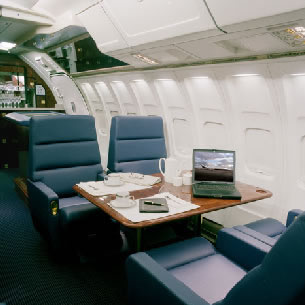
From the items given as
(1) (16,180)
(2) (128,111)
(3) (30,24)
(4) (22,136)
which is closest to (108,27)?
(3) (30,24)

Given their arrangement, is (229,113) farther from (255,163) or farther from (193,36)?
(193,36)

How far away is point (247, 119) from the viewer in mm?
3373

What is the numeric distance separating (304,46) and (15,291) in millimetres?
3106

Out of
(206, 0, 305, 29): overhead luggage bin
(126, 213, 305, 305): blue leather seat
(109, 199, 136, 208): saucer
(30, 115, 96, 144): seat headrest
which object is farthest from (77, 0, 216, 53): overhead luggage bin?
(126, 213, 305, 305): blue leather seat

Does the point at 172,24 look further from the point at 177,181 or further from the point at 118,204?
the point at 118,204

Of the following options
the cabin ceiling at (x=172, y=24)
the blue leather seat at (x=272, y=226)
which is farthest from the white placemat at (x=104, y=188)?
the cabin ceiling at (x=172, y=24)

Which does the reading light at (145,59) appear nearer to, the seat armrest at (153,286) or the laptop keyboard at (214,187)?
the laptop keyboard at (214,187)

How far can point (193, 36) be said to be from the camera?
8.37 ft

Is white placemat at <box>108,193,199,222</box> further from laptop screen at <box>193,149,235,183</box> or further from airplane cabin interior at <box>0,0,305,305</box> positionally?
laptop screen at <box>193,149,235,183</box>

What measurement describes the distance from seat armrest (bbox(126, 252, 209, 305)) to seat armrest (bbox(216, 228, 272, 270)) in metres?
0.74

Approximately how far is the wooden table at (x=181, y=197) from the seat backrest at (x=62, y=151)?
2.57 feet

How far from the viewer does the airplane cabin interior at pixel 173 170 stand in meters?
1.87

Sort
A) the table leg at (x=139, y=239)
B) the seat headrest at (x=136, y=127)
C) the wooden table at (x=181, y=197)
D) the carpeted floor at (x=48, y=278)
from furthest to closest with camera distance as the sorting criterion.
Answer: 1. the seat headrest at (x=136, y=127)
2. the carpeted floor at (x=48, y=278)
3. the table leg at (x=139, y=239)
4. the wooden table at (x=181, y=197)

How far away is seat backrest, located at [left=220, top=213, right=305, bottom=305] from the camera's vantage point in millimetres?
925
